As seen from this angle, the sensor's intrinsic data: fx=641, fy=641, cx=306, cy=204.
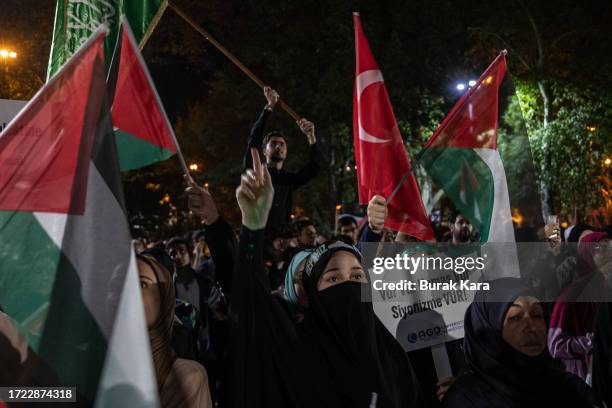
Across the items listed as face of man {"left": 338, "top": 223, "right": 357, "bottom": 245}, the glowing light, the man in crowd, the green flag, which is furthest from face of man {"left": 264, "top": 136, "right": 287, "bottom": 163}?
Result: the glowing light

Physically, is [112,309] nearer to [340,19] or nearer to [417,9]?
[340,19]

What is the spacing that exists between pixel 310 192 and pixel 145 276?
65.5ft

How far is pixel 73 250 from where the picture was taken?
7.26ft

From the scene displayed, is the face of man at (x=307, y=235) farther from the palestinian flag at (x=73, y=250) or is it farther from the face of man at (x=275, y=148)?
the palestinian flag at (x=73, y=250)

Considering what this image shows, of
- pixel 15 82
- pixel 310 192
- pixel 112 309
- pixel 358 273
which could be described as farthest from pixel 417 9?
pixel 112 309

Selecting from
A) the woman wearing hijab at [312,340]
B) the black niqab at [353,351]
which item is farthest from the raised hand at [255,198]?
the black niqab at [353,351]

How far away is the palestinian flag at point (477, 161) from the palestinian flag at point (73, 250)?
8.84 feet

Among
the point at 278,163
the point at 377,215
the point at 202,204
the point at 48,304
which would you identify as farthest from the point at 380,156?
the point at 48,304

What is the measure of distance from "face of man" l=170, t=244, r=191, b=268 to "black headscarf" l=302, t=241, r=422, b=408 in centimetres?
397

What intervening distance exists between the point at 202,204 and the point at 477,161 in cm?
225

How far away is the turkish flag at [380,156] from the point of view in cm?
452

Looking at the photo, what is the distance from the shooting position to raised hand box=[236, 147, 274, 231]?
103 inches

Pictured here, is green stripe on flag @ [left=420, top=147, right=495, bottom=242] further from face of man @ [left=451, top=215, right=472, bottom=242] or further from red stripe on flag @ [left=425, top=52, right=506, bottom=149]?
face of man @ [left=451, top=215, right=472, bottom=242]

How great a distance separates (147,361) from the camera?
202 cm
